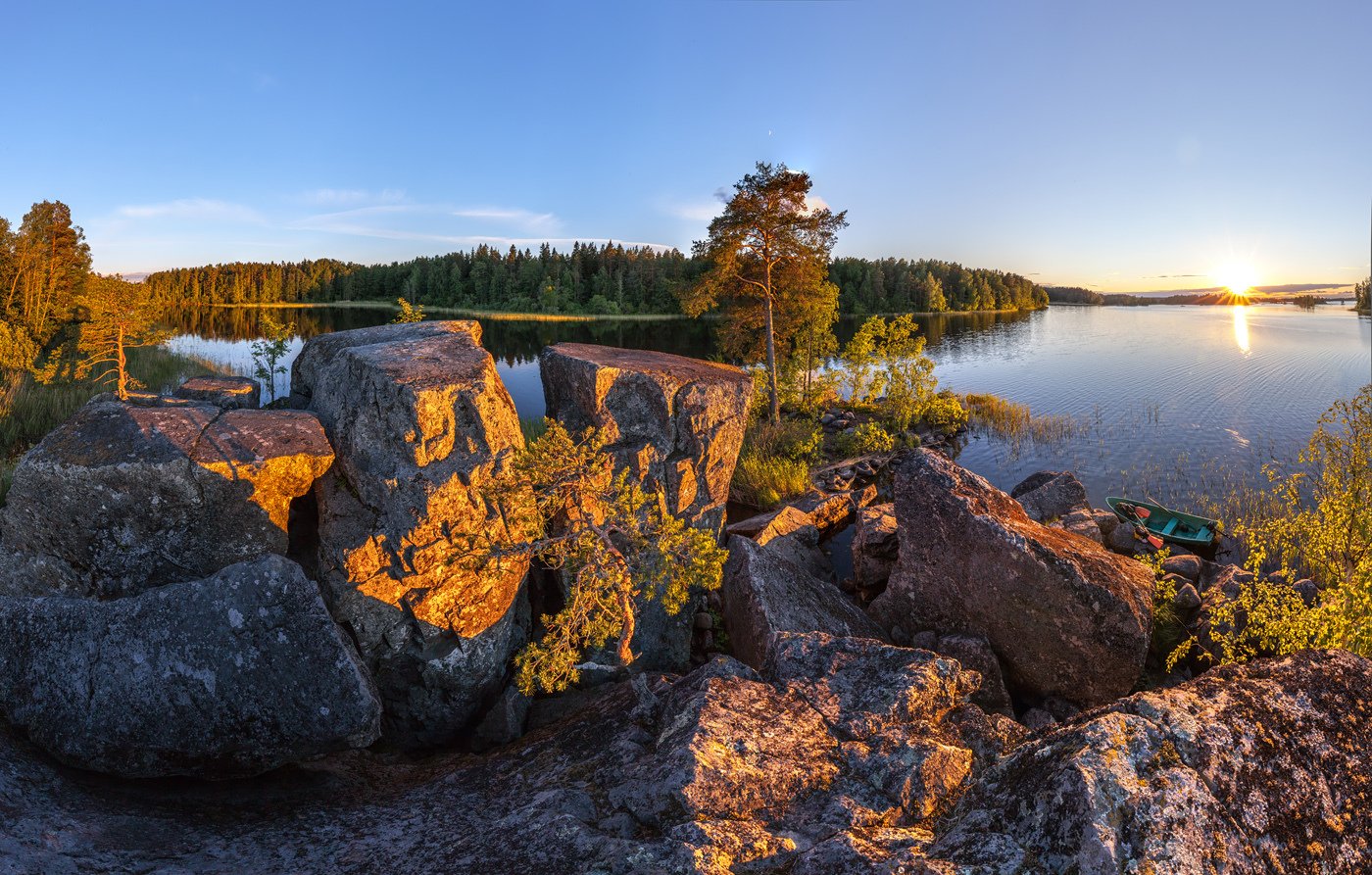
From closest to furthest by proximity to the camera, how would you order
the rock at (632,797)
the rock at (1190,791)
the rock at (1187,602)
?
the rock at (1190,791) < the rock at (632,797) < the rock at (1187,602)

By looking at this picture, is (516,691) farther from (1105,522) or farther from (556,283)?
(556,283)

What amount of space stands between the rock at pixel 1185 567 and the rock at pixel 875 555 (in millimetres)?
5745

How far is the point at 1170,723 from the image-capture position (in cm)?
388

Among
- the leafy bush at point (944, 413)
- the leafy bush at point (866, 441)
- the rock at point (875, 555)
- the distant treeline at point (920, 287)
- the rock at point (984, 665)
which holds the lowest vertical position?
the rock at point (984, 665)

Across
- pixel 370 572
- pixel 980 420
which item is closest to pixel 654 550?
pixel 370 572

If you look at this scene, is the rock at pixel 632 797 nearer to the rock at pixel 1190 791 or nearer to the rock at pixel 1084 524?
the rock at pixel 1190 791

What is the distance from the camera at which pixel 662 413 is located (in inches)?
448

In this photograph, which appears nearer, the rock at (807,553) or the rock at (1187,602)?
the rock at (1187,602)

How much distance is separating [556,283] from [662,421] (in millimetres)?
132683

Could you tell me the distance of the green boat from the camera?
16.1 metres

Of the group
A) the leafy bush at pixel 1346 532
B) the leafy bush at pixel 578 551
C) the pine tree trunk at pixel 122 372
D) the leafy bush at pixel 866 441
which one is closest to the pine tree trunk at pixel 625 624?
the leafy bush at pixel 578 551

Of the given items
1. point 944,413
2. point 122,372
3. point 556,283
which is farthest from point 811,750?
point 556,283

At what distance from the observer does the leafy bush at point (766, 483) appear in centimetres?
1927

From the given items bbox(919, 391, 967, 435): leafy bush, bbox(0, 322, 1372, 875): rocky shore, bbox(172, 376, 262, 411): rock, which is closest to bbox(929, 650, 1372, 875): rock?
Answer: bbox(0, 322, 1372, 875): rocky shore
